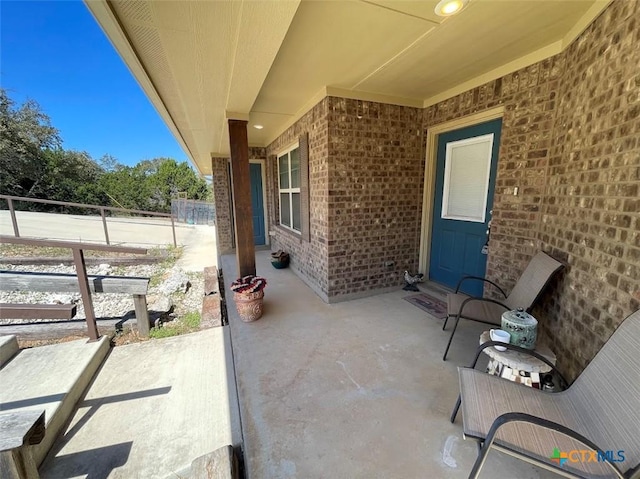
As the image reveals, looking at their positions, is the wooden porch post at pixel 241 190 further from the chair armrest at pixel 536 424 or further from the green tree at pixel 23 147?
the green tree at pixel 23 147

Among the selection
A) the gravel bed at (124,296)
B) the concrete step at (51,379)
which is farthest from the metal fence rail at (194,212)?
the concrete step at (51,379)

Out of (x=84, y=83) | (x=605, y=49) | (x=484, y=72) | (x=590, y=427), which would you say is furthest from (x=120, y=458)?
(x=84, y=83)

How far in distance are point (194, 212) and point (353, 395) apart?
15691mm

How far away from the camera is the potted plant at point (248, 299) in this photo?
2.87 m

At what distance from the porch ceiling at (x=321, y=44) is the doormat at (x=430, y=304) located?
2567 millimetres

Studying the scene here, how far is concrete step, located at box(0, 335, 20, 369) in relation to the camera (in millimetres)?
2306

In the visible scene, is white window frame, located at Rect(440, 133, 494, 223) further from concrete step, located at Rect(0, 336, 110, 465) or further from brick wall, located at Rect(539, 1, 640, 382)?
concrete step, located at Rect(0, 336, 110, 465)

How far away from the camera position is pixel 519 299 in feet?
6.99

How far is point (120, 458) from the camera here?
1.59 m

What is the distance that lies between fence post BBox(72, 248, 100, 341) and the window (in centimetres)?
287

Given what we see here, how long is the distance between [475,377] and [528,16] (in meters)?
2.45

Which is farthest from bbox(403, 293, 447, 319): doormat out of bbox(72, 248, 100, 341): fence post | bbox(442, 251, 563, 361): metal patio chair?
bbox(72, 248, 100, 341): fence post

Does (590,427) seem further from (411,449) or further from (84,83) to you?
(84,83)

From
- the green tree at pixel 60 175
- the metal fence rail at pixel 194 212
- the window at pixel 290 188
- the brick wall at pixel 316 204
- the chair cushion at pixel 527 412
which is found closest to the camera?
the chair cushion at pixel 527 412
